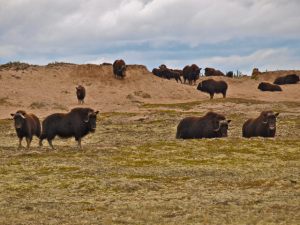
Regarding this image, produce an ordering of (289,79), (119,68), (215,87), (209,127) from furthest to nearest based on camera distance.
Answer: (289,79), (119,68), (215,87), (209,127)

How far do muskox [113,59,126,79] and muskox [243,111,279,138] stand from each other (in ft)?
144


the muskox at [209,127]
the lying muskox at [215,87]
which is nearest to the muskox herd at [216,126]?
the muskox at [209,127]

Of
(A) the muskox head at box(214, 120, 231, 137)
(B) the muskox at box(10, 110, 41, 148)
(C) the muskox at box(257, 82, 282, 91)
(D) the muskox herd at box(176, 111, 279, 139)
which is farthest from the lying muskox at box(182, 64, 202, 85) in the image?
(B) the muskox at box(10, 110, 41, 148)

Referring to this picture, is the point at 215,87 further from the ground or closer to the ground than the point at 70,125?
further from the ground

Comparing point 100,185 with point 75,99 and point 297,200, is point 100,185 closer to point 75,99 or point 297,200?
point 297,200

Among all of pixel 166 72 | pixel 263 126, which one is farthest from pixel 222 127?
pixel 166 72

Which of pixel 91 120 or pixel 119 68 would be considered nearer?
pixel 91 120

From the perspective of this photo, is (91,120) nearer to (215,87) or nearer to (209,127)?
(209,127)

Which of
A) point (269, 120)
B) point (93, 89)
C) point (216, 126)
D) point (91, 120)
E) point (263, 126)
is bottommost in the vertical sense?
point (263, 126)

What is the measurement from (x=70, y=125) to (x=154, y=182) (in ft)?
35.9

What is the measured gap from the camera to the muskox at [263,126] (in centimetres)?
3128

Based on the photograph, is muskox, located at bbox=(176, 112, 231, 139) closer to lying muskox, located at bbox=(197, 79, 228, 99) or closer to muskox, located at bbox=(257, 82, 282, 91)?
lying muskox, located at bbox=(197, 79, 228, 99)

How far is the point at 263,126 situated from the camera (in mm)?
31734

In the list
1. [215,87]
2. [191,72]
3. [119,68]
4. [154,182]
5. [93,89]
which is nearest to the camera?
[154,182]
